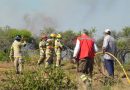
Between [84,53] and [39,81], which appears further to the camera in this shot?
[84,53]

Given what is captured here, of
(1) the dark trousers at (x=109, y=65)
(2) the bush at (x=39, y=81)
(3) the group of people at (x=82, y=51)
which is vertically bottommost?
(2) the bush at (x=39, y=81)

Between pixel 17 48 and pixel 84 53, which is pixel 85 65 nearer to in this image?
pixel 84 53

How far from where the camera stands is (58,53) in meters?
20.3

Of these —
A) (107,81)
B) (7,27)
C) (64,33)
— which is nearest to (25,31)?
(7,27)

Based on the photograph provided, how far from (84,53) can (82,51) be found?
0.09 meters

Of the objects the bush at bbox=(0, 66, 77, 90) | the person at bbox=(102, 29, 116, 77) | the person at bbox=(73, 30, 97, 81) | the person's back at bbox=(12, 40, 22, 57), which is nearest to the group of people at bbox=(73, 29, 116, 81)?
the person at bbox=(73, 30, 97, 81)

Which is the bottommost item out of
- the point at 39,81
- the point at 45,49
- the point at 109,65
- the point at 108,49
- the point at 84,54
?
the point at 39,81

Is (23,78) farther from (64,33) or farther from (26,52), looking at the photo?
(64,33)

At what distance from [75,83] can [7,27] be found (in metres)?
40.9

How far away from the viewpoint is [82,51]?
13.8 meters

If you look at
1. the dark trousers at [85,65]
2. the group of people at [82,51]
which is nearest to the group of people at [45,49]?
the group of people at [82,51]

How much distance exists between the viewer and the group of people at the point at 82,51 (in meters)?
13.8

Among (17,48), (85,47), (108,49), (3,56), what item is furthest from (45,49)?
(3,56)

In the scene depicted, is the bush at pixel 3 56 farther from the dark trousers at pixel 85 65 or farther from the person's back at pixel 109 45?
the dark trousers at pixel 85 65
